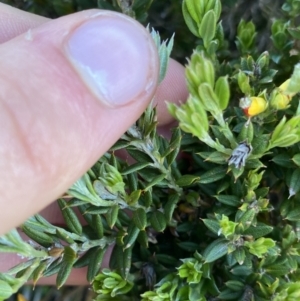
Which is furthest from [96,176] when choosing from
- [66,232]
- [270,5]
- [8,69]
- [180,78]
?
[270,5]

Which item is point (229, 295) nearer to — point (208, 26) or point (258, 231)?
point (258, 231)

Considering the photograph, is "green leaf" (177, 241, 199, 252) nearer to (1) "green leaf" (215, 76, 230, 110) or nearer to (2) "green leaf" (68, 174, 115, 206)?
(2) "green leaf" (68, 174, 115, 206)

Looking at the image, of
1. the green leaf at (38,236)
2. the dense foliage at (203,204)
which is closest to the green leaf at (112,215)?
the dense foliage at (203,204)

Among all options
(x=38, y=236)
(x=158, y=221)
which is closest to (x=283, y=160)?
(x=158, y=221)

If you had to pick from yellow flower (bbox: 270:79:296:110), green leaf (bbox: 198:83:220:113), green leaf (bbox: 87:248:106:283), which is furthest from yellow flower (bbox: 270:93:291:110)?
green leaf (bbox: 87:248:106:283)

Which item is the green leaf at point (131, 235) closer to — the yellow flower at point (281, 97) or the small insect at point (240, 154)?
the small insect at point (240, 154)

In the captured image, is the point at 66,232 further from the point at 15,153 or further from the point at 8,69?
the point at 8,69
